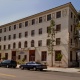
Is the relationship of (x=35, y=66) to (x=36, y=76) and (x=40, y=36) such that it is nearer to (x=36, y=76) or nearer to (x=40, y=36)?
(x=36, y=76)

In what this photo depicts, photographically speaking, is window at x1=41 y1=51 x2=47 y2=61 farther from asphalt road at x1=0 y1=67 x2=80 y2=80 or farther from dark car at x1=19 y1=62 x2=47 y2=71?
asphalt road at x1=0 y1=67 x2=80 y2=80

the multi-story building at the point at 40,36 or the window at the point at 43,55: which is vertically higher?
the multi-story building at the point at 40,36

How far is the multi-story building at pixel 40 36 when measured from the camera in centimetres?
4494

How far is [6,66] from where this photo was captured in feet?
137

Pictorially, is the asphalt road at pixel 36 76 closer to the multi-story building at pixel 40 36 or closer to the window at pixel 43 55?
the multi-story building at pixel 40 36

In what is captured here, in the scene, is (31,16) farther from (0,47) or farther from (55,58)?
(0,47)

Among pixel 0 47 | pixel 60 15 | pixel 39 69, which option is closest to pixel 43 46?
pixel 60 15

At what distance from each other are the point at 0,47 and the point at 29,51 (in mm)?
17082

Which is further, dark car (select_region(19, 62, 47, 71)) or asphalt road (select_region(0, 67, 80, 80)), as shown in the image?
dark car (select_region(19, 62, 47, 71))

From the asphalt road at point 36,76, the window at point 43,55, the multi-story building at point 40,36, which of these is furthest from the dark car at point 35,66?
the window at point 43,55

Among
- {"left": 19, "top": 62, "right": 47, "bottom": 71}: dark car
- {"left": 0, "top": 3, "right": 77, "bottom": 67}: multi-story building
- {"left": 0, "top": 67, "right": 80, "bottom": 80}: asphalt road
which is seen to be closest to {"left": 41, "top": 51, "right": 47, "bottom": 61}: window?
{"left": 0, "top": 3, "right": 77, "bottom": 67}: multi-story building

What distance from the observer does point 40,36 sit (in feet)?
168

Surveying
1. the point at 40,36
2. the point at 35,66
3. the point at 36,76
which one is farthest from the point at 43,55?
the point at 36,76

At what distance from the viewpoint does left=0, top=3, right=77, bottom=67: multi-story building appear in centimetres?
4494
